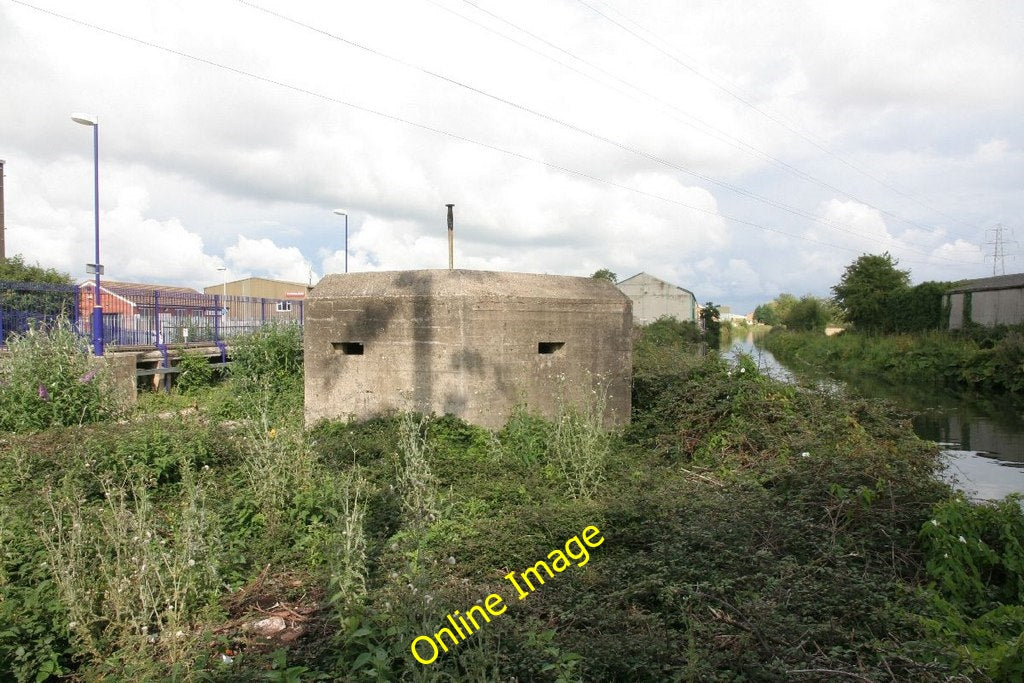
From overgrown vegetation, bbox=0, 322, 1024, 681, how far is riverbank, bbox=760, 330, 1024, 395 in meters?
12.8

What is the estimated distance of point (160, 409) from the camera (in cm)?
963

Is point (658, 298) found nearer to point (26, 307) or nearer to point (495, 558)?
point (26, 307)

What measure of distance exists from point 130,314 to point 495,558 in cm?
1457

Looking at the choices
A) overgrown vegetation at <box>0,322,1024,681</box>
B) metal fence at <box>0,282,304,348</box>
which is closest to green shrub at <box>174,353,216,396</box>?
metal fence at <box>0,282,304,348</box>

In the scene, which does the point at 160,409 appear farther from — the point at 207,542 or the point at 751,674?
the point at 751,674

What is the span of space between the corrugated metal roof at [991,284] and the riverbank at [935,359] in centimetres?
259

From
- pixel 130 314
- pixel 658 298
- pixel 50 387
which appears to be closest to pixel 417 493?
pixel 50 387

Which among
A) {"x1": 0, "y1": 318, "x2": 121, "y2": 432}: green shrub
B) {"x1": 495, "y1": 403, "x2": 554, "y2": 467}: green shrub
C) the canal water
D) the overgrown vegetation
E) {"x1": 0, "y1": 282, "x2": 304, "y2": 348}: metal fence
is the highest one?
{"x1": 0, "y1": 282, "x2": 304, "y2": 348}: metal fence

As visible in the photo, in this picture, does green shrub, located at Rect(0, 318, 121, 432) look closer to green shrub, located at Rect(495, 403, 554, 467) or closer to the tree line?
green shrub, located at Rect(495, 403, 554, 467)

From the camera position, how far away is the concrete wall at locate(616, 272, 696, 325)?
5281cm

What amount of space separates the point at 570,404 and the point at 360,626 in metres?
4.10

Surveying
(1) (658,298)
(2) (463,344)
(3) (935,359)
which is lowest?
(3) (935,359)

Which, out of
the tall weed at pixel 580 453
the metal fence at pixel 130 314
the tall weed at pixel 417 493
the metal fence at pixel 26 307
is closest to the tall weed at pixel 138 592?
the tall weed at pixel 417 493

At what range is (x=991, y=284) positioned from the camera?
93.4 feet
